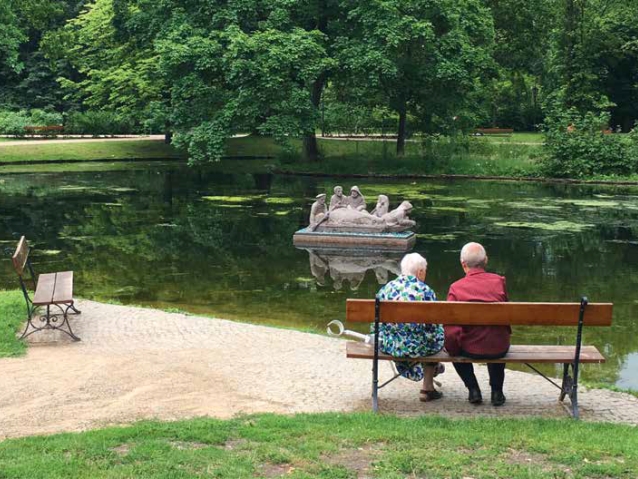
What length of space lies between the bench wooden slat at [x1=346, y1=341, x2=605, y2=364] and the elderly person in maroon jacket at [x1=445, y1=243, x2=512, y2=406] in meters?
0.08

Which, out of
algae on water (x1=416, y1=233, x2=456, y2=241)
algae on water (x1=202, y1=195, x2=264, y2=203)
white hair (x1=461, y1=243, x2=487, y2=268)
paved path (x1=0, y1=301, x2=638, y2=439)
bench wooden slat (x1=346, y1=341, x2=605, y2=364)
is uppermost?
white hair (x1=461, y1=243, x2=487, y2=268)

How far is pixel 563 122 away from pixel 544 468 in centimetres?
3292

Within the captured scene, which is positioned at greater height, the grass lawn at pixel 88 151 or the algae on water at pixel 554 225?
the algae on water at pixel 554 225

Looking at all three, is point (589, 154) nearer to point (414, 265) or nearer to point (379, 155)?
point (379, 155)

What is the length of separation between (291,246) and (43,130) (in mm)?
37413

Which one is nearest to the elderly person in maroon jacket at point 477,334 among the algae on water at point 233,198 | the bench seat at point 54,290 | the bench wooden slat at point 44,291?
the bench seat at point 54,290

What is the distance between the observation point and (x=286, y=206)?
26.1 m

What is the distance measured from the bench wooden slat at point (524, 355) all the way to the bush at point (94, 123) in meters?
47.3

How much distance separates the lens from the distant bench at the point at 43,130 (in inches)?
2002

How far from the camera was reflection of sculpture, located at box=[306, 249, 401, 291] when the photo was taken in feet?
49.7

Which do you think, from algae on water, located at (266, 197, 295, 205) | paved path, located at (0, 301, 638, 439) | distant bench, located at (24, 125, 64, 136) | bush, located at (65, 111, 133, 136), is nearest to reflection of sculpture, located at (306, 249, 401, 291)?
paved path, located at (0, 301, 638, 439)

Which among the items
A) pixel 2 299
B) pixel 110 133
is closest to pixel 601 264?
pixel 2 299

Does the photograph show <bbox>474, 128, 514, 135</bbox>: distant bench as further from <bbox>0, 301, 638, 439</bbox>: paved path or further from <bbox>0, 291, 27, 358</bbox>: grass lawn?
<bbox>0, 301, 638, 439</bbox>: paved path

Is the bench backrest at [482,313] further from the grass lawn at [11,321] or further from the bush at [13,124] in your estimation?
the bush at [13,124]
